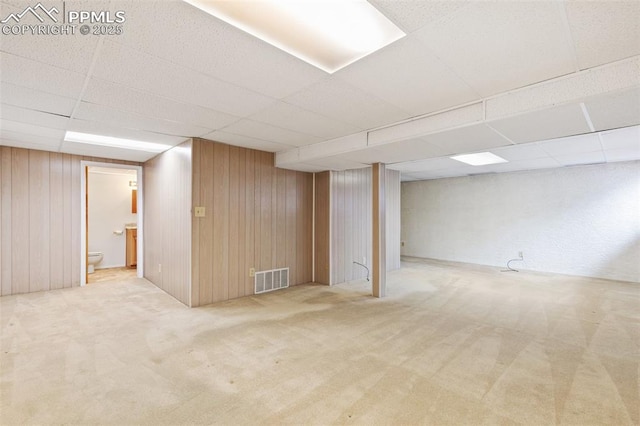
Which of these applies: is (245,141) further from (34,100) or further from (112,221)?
(112,221)

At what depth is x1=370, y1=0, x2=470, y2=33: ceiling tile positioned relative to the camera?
142cm

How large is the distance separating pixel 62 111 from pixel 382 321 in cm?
393

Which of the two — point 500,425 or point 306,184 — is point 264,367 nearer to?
point 500,425

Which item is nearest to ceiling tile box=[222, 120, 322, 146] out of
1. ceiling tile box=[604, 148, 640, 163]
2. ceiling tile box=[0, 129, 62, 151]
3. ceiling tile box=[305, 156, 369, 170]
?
ceiling tile box=[305, 156, 369, 170]

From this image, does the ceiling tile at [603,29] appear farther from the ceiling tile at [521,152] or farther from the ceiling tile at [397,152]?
the ceiling tile at [521,152]

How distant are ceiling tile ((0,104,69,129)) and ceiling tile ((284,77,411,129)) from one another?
8.08 ft

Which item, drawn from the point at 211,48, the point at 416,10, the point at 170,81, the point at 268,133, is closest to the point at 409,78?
the point at 416,10

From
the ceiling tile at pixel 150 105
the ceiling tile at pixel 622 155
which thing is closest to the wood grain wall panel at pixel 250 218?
the ceiling tile at pixel 150 105

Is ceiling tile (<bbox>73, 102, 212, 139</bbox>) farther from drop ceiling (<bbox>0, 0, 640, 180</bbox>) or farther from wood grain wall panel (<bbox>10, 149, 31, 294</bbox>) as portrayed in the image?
wood grain wall panel (<bbox>10, 149, 31, 294</bbox>)

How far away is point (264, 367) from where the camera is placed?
2311mm

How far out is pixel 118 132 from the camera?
3.53m

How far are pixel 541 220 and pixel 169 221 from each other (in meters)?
7.20

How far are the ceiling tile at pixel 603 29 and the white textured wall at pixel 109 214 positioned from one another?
7829mm

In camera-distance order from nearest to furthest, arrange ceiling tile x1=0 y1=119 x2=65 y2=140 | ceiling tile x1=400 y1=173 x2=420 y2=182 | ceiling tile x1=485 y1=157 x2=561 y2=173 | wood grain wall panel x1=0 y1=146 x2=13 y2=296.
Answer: ceiling tile x1=0 y1=119 x2=65 y2=140 < wood grain wall panel x1=0 y1=146 x2=13 y2=296 < ceiling tile x1=485 y1=157 x2=561 y2=173 < ceiling tile x1=400 y1=173 x2=420 y2=182
